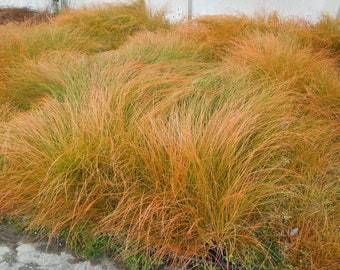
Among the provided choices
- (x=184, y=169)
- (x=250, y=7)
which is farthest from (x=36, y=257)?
(x=250, y=7)

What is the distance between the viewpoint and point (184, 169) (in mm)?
1633

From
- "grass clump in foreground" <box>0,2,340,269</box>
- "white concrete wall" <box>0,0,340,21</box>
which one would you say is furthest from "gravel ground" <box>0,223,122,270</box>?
"white concrete wall" <box>0,0,340,21</box>

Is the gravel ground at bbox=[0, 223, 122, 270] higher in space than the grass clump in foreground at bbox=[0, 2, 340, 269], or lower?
lower

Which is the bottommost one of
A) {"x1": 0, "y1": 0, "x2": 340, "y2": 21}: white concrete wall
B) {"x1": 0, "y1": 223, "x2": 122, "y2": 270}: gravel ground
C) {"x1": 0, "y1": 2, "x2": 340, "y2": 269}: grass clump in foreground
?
{"x1": 0, "y1": 223, "x2": 122, "y2": 270}: gravel ground

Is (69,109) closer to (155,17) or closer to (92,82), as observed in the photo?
(92,82)

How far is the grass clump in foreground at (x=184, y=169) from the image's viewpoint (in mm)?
1518

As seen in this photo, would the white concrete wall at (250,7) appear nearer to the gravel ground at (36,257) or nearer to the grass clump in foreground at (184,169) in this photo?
the grass clump in foreground at (184,169)

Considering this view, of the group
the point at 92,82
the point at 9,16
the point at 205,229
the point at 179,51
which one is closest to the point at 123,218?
the point at 205,229

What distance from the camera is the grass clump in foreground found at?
1.52m

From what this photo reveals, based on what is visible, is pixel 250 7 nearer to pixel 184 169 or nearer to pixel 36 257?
pixel 184 169

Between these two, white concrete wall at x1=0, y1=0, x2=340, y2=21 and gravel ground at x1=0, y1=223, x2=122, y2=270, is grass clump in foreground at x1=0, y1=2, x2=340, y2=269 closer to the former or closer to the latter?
gravel ground at x1=0, y1=223, x2=122, y2=270

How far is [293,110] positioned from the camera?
7.48 feet

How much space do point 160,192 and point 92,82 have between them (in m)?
1.21

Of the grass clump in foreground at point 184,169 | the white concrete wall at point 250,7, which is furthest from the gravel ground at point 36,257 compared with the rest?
the white concrete wall at point 250,7
